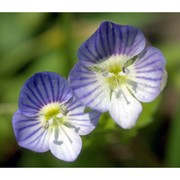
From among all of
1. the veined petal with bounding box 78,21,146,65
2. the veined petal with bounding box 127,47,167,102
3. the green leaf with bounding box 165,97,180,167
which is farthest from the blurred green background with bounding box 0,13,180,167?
the veined petal with bounding box 78,21,146,65

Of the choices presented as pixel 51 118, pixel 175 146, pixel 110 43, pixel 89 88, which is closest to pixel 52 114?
pixel 51 118

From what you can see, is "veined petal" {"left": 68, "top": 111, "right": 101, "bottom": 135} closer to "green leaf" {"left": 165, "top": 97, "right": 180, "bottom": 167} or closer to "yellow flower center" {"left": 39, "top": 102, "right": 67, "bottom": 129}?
"yellow flower center" {"left": 39, "top": 102, "right": 67, "bottom": 129}

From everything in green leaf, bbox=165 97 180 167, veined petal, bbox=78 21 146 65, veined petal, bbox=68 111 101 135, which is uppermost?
veined petal, bbox=78 21 146 65

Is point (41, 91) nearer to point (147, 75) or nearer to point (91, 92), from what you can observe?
point (91, 92)

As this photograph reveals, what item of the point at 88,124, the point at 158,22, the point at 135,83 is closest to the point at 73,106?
the point at 88,124

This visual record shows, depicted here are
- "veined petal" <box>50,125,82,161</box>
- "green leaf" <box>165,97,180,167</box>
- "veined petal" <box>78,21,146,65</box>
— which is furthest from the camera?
"green leaf" <box>165,97,180,167</box>
